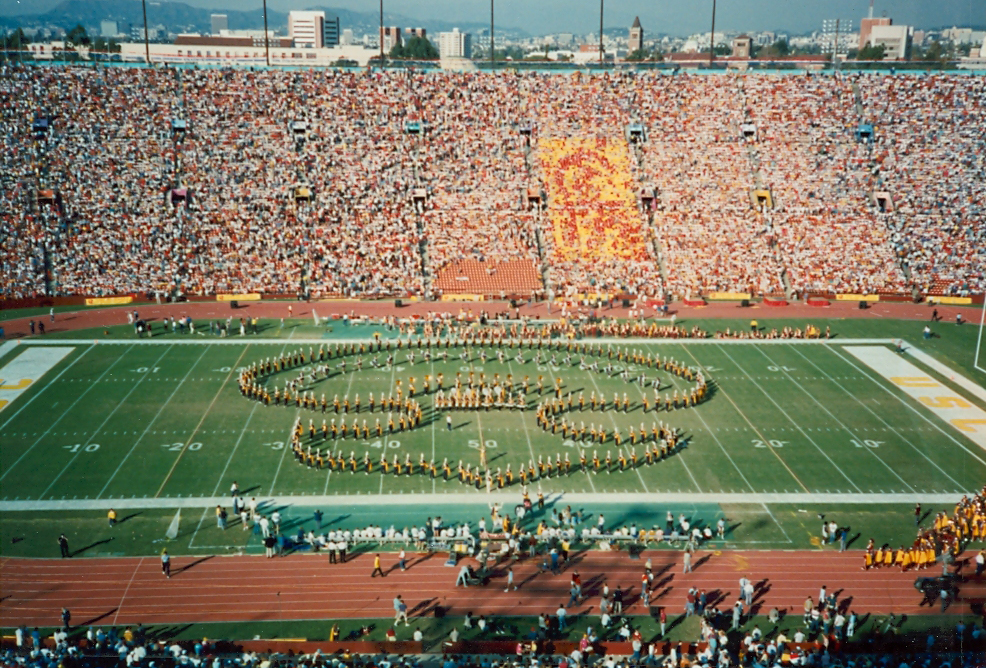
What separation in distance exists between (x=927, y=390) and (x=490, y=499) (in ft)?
62.1

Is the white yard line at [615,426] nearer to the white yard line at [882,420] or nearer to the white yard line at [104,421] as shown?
the white yard line at [882,420]

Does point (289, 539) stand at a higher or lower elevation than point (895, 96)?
lower

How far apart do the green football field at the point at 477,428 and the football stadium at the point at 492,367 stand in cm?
16

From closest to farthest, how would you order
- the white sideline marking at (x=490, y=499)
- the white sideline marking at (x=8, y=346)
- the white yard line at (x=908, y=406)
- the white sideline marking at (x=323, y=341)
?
the white sideline marking at (x=490, y=499) < the white yard line at (x=908, y=406) < the white sideline marking at (x=8, y=346) < the white sideline marking at (x=323, y=341)

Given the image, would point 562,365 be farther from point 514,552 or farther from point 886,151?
point 886,151

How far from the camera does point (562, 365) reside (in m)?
36.5

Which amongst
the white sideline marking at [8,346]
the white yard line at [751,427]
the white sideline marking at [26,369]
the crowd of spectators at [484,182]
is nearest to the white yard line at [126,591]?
the white sideline marking at [26,369]

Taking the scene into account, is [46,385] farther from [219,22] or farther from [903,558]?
[219,22]

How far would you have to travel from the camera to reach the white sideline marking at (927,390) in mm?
31375

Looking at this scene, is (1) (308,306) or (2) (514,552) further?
(1) (308,306)

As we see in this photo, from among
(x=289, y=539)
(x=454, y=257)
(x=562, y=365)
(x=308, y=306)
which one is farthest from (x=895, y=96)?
(x=289, y=539)

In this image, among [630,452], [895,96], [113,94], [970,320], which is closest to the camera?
[630,452]

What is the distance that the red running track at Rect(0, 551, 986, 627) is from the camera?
20.8 metres

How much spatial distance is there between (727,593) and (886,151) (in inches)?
1592
